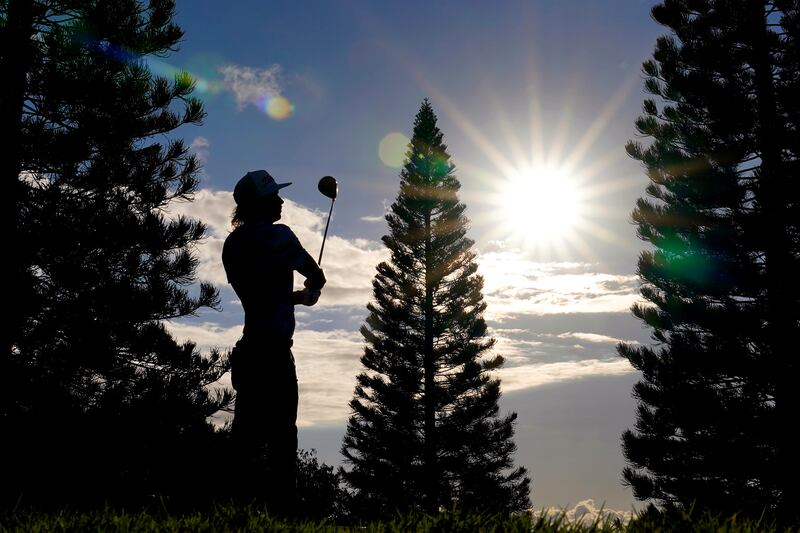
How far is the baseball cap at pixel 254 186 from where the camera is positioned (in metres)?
4.04

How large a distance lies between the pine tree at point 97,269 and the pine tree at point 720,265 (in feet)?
40.5

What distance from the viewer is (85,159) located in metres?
13.2

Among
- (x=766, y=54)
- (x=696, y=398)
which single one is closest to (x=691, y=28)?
(x=766, y=54)

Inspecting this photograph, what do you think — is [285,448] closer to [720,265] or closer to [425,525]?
[425,525]

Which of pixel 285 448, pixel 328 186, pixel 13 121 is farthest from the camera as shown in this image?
pixel 13 121

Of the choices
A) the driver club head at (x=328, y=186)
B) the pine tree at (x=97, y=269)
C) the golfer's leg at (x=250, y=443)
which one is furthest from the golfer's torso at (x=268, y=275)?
the pine tree at (x=97, y=269)

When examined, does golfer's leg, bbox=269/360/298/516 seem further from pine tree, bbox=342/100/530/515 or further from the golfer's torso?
pine tree, bbox=342/100/530/515

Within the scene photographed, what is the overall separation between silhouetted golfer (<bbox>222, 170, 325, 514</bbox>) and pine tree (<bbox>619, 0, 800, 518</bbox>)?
15663mm

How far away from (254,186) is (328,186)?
0.90 metres

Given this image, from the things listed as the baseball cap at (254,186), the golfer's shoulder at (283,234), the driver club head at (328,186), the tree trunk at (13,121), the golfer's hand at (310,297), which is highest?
the tree trunk at (13,121)

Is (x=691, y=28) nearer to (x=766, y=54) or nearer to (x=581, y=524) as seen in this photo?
(x=766, y=54)

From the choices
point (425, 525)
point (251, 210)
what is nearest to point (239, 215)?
point (251, 210)

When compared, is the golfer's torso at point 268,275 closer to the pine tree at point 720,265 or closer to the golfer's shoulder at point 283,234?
the golfer's shoulder at point 283,234

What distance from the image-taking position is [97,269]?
1325 centimetres
